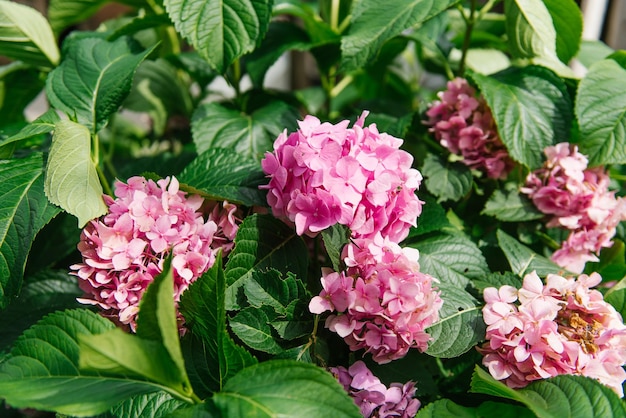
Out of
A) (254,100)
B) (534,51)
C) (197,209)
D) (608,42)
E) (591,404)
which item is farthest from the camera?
(608,42)

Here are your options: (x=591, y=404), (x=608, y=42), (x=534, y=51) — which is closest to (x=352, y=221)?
(x=591, y=404)

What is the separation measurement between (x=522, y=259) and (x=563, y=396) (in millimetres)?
273

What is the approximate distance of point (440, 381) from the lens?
0.86 metres

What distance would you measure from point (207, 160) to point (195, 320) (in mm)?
289

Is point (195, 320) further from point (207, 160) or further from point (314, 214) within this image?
point (207, 160)

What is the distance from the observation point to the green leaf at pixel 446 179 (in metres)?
0.91

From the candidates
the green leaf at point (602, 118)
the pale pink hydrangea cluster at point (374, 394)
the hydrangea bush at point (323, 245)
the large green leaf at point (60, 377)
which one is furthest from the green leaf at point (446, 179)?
the large green leaf at point (60, 377)

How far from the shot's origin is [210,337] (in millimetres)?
642

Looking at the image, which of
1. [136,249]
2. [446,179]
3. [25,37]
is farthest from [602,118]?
[25,37]

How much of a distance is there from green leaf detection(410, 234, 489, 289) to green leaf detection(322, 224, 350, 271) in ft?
0.57

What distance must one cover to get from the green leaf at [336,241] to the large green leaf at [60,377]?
0.24 m

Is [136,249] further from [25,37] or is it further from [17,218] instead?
[25,37]

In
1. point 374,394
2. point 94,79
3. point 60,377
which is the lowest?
point 374,394

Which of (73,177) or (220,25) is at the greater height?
(220,25)
